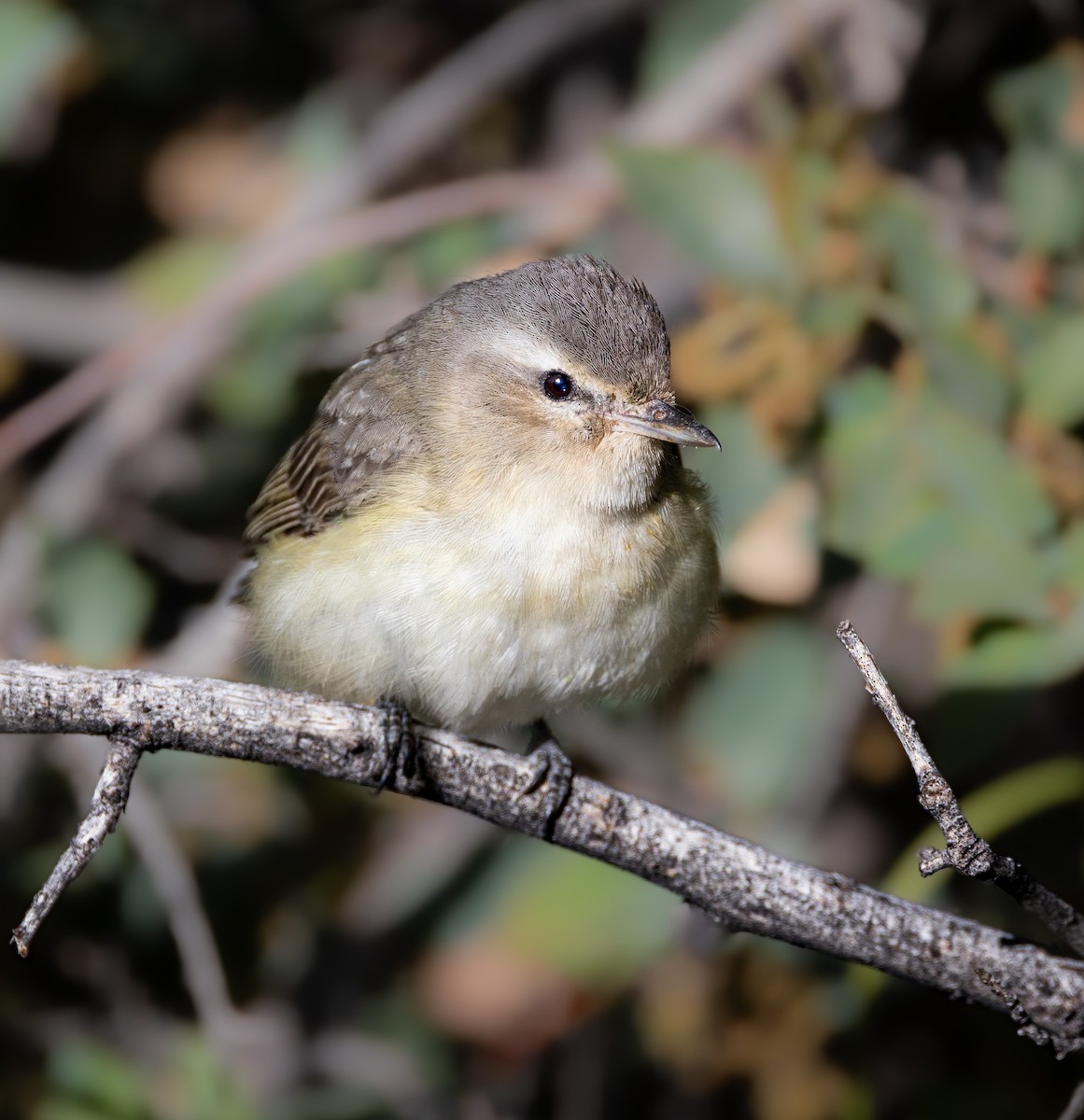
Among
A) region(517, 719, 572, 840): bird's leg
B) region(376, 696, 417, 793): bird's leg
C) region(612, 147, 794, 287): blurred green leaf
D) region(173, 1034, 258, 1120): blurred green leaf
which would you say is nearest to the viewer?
region(376, 696, 417, 793): bird's leg

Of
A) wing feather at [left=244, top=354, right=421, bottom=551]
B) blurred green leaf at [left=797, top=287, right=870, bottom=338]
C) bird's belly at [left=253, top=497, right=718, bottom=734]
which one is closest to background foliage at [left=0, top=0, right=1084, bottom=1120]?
blurred green leaf at [left=797, top=287, right=870, bottom=338]

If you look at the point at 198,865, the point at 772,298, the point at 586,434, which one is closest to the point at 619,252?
the point at 772,298

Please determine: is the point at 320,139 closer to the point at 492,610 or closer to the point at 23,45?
the point at 23,45

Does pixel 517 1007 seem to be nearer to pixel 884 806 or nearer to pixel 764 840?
pixel 764 840

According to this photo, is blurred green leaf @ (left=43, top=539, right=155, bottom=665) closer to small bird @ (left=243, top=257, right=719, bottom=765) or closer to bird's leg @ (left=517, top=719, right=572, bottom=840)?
small bird @ (left=243, top=257, right=719, bottom=765)

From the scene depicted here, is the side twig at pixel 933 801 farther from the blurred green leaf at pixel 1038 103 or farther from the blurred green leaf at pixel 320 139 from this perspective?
the blurred green leaf at pixel 320 139

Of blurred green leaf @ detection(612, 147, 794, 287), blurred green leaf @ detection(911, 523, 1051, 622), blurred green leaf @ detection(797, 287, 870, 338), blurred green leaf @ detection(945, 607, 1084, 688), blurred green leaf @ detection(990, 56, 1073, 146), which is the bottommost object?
blurred green leaf @ detection(945, 607, 1084, 688)
